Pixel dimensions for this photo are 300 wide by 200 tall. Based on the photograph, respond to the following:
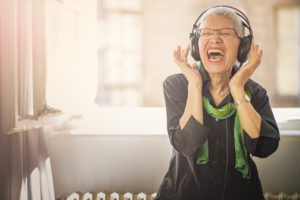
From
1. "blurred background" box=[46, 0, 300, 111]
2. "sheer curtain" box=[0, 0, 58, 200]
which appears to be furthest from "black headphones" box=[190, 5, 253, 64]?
"sheer curtain" box=[0, 0, 58, 200]

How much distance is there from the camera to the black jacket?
5.57 feet

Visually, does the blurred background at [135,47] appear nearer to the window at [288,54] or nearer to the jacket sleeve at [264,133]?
the window at [288,54]

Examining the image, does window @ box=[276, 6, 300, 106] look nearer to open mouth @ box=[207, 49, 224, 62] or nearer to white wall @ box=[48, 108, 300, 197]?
white wall @ box=[48, 108, 300, 197]

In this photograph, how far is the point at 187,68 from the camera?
5.68 feet

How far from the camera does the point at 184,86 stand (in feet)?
5.72

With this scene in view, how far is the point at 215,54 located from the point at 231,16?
0.19 meters

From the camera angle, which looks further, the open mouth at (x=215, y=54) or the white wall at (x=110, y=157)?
the white wall at (x=110, y=157)

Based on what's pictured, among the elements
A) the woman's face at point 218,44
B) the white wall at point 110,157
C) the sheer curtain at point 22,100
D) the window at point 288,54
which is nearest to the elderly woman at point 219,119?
the woman's face at point 218,44

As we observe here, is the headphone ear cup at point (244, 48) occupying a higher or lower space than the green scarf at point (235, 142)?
higher

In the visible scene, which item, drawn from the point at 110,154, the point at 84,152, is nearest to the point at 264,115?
the point at 110,154

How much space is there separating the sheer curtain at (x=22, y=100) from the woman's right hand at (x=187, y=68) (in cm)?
64

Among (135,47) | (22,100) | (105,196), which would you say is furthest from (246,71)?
(22,100)

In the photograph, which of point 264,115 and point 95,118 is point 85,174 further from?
point 264,115

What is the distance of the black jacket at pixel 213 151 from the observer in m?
1.70
